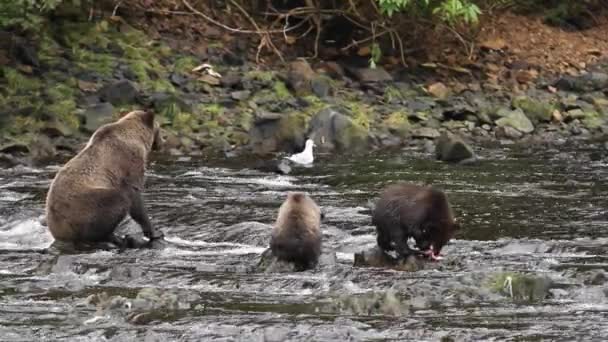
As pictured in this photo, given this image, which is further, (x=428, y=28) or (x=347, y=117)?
(x=428, y=28)

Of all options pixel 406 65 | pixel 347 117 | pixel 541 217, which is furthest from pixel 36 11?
pixel 541 217

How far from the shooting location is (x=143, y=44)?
925 inches

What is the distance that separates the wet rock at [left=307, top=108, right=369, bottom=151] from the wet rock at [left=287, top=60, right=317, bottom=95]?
225 centimetres

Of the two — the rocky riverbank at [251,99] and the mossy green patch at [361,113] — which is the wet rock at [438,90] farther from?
the mossy green patch at [361,113]

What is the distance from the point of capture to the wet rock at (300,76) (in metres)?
22.7

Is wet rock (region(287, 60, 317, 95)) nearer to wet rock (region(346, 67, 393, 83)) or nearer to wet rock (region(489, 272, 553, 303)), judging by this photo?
wet rock (region(346, 67, 393, 83))

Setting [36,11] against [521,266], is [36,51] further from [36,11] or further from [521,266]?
[521,266]

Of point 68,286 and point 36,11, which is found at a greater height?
point 36,11

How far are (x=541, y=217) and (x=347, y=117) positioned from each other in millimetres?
7288

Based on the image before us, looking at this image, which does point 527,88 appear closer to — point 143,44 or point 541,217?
point 143,44

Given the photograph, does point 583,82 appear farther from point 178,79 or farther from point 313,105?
point 178,79

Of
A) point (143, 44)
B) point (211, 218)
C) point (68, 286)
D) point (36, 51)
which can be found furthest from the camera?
point (143, 44)

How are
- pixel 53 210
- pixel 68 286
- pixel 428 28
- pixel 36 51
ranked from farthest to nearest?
pixel 428 28, pixel 36 51, pixel 53 210, pixel 68 286

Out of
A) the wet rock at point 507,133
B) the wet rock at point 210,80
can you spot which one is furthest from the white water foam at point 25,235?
the wet rock at point 507,133
